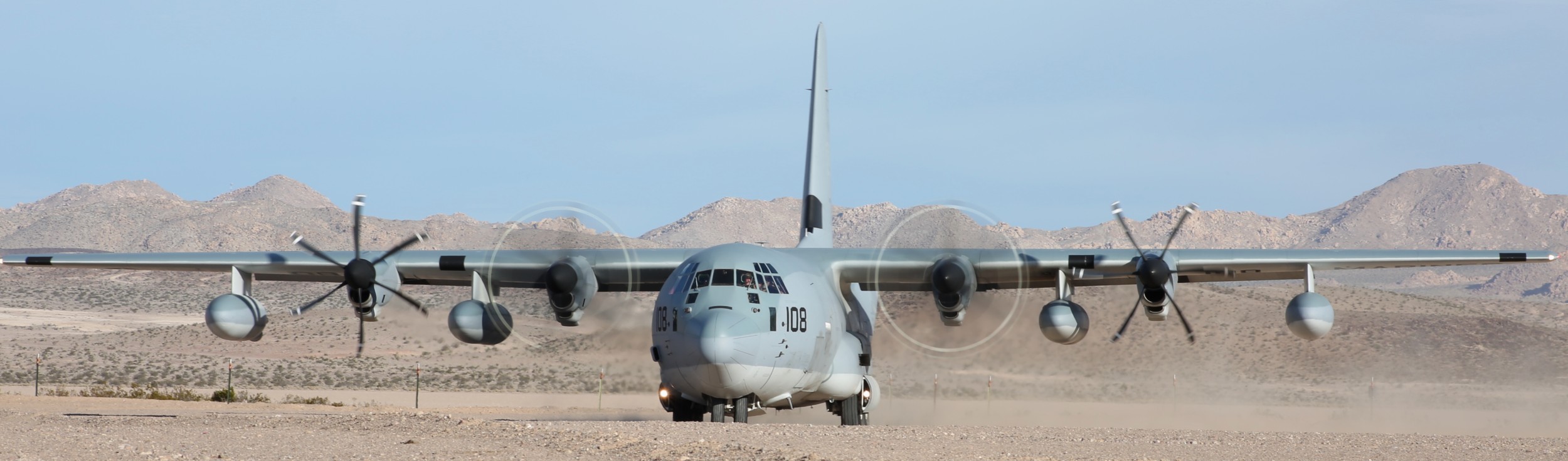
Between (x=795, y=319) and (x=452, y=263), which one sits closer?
(x=795, y=319)

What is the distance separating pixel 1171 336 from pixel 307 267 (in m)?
38.5

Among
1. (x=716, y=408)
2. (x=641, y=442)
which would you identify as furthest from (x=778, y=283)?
(x=641, y=442)

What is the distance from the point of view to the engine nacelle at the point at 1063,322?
782 inches

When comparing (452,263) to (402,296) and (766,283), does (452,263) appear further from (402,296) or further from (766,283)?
(766,283)

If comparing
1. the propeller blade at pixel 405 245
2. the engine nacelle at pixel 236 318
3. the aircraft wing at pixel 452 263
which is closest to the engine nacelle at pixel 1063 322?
the aircraft wing at pixel 452 263

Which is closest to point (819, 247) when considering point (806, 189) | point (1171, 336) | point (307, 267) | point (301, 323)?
point (806, 189)

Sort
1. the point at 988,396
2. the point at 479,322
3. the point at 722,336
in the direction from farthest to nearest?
the point at 988,396
the point at 479,322
the point at 722,336

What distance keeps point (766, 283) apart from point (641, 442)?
4.50m

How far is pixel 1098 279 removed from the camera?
22.1 meters

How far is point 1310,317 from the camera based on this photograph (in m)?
18.9

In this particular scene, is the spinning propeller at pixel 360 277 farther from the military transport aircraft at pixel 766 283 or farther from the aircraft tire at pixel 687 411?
the aircraft tire at pixel 687 411

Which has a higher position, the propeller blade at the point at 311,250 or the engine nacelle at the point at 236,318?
the propeller blade at the point at 311,250

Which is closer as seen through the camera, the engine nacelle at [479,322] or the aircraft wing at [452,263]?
the engine nacelle at [479,322]

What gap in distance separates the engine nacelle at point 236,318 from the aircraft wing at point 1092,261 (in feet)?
28.9
